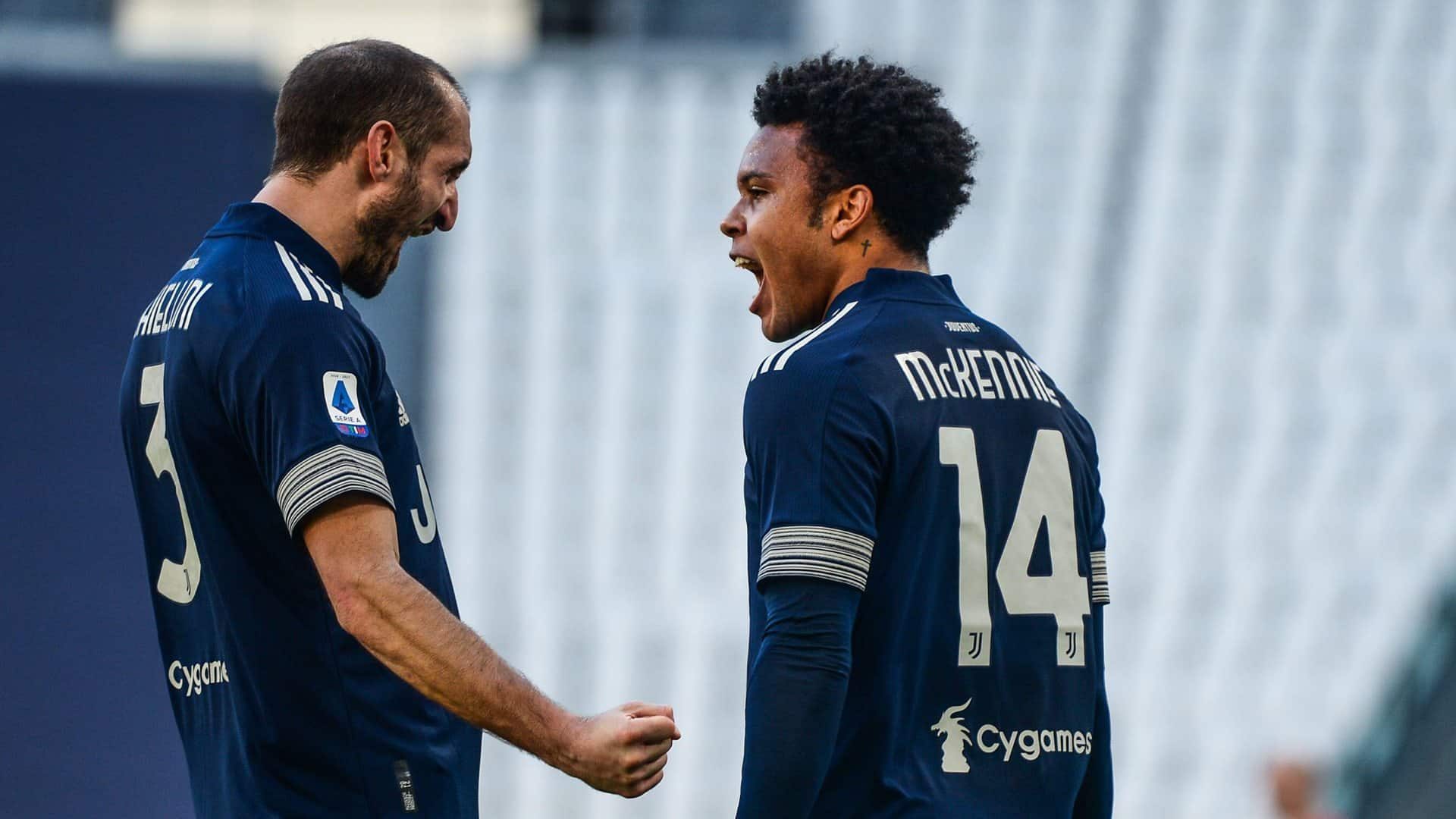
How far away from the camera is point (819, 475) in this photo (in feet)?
8.22

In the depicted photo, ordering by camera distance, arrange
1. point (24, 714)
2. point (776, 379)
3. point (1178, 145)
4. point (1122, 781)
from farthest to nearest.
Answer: point (1178, 145) → point (1122, 781) → point (24, 714) → point (776, 379)

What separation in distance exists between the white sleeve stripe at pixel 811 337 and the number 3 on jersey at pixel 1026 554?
25 cm

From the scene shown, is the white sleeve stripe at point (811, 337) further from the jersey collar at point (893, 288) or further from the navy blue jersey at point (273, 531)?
the navy blue jersey at point (273, 531)

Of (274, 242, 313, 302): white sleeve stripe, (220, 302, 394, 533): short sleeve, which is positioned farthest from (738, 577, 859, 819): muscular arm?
(274, 242, 313, 302): white sleeve stripe

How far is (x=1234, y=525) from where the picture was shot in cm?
1022

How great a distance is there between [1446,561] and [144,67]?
7812mm

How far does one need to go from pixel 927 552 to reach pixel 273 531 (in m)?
1.00

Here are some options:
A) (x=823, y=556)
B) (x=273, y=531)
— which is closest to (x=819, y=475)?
(x=823, y=556)

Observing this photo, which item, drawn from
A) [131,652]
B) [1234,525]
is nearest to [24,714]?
[131,652]

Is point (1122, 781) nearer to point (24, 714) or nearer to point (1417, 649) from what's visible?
point (1417, 649)

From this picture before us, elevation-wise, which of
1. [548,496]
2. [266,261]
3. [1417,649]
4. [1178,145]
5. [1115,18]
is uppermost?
[1115,18]

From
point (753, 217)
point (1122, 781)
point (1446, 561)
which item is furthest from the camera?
point (1446, 561)

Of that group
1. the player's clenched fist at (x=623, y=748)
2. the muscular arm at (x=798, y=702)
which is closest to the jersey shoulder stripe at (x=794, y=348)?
the muscular arm at (x=798, y=702)

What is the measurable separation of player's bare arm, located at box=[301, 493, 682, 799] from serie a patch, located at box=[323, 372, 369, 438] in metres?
0.10
